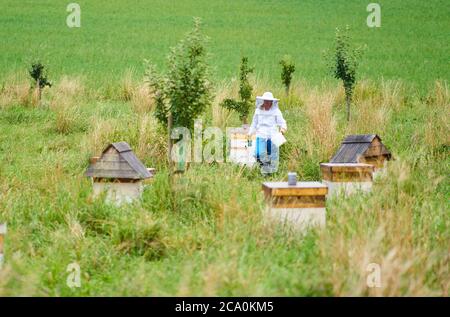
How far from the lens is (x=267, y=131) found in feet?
32.1

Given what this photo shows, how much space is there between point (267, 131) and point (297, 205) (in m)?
3.66

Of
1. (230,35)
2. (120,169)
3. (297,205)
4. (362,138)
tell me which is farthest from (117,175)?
(230,35)

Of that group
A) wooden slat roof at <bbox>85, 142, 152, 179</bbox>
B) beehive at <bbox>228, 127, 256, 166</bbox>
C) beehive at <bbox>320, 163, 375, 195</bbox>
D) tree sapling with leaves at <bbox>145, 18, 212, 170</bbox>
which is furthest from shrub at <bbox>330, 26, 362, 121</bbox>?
wooden slat roof at <bbox>85, 142, 152, 179</bbox>

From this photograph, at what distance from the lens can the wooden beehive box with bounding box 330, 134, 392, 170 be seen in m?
7.92

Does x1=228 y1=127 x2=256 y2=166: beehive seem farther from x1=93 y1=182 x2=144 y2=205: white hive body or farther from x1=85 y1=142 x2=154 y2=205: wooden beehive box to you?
x1=93 y1=182 x2=144 y2=205: white hive body

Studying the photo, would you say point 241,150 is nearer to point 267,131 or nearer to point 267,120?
point 267,131

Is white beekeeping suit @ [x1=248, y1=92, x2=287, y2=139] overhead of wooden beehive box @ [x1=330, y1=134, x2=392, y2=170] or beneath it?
overhead

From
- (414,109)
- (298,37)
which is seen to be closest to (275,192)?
(414,109)

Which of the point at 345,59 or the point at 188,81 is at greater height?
the point at 345,59

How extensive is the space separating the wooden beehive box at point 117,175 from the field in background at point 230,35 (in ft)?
35.1

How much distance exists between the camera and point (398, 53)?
26.0 metres

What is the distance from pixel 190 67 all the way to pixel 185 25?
26774mm

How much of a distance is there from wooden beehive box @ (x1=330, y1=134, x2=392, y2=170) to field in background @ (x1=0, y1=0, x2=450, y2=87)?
10.3 meters
